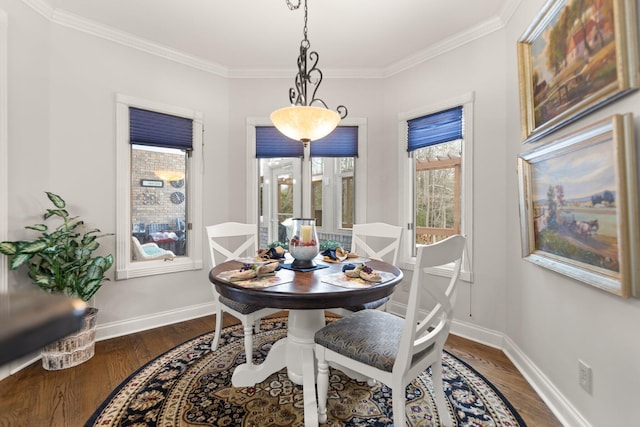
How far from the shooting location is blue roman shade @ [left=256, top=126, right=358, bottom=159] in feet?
11.3

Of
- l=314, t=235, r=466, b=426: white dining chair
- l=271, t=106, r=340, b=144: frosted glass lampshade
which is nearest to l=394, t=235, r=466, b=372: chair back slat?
l=314, t=235, r=466, b=426: white dining chair

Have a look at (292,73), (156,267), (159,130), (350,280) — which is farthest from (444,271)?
(159,130)

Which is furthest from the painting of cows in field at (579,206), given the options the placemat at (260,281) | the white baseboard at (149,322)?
the white baseboard at (149,322)

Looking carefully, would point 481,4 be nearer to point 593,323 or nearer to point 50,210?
point 593,323

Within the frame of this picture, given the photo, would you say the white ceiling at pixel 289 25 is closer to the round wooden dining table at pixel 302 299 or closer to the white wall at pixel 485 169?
the white wall at pixel 485 169

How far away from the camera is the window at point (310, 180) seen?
11.3ft

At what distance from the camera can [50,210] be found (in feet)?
7.47

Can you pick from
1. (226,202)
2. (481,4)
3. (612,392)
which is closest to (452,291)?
(612,392)

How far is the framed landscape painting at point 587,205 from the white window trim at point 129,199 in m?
2.94

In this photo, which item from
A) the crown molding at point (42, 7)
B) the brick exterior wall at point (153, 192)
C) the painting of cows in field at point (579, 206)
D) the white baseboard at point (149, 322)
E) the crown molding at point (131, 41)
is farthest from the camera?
the brick exterior wall at point (153, 192)

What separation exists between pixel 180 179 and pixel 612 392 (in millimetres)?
3570

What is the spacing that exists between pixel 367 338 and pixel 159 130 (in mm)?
2749

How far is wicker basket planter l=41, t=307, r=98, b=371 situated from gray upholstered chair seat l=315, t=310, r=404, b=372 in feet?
5.99

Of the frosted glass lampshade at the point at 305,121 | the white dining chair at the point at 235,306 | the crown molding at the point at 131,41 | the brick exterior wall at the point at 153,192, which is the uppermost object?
the crown molding at the point at 131,41
